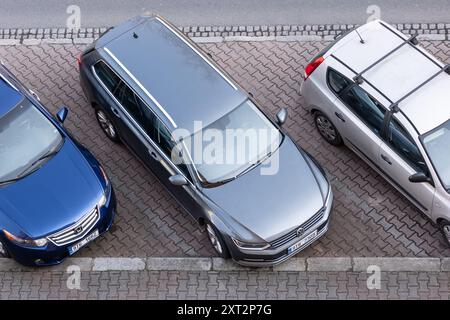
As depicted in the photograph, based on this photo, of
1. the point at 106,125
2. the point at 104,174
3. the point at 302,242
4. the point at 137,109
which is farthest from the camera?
the point at 106,125

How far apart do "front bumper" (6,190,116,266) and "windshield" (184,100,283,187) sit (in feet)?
4.95

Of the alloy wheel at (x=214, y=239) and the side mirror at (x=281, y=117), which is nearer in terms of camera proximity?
the alloy wheel at (x=214, y=239)

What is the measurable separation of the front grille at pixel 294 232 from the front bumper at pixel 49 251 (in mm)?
2502

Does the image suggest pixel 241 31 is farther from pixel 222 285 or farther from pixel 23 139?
pixel 222 285

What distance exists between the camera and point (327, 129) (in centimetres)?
1281

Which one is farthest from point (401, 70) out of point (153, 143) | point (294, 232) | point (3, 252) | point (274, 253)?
point (3, 252)

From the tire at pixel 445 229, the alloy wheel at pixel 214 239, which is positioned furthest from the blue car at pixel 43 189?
the tire at pixel 445 229

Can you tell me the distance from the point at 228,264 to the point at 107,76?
3.48 metres

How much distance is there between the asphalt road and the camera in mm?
14414

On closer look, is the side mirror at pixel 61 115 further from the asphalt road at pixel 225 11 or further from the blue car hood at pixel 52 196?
the asphalt road at pixel 225 11

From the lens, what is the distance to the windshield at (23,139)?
1146cm

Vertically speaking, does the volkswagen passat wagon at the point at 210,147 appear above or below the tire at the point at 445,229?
above

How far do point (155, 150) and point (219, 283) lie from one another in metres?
2.18
